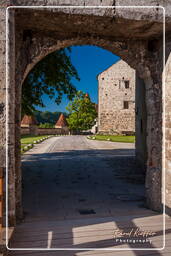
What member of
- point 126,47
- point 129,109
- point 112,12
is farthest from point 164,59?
point 129,109

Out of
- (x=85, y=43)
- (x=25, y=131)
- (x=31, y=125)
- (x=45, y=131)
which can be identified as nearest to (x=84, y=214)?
(x=85, y=43)

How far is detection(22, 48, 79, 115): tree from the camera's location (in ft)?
23.4

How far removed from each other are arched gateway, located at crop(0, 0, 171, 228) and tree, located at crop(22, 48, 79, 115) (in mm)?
2867

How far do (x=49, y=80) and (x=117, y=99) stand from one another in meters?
19.4

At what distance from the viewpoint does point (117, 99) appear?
26.2 m

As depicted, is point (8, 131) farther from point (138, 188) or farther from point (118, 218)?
point (138, 188)

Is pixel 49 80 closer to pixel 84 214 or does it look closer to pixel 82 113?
pixel 84 214

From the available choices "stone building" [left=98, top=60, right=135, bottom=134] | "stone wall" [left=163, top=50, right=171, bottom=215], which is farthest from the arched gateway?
"stone building" [left=98, top=60, right=135, bottom=134]

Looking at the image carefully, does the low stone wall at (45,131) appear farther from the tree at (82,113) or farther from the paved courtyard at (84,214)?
the paved courtyard at (84,214)

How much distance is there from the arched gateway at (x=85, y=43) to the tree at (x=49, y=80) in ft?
9.41

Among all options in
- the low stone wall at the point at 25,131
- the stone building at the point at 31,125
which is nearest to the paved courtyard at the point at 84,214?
the low stone wall at the point at 25,131

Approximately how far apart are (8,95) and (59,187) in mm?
3466

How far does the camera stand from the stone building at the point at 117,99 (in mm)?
25906

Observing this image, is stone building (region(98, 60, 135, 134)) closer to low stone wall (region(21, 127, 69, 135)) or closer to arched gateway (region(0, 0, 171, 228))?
low stone wall (region(21, 127, 69, 135))
